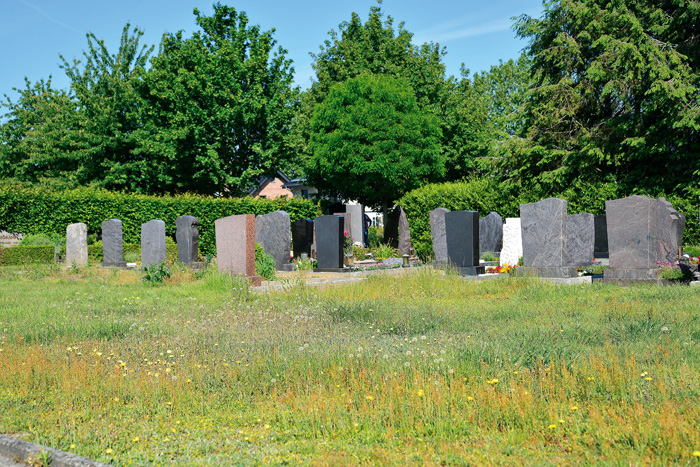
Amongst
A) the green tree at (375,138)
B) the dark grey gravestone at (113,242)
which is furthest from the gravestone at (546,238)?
the green tree at (375,138)

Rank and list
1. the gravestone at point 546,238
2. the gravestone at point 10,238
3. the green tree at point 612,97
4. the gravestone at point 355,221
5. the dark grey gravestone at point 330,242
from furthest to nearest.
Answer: the gravestone at point 355,221 < the gravestone at point 10,238 < the green tree at point 612,97 < the dark grey gravestone at point 330,242 < the gravestone at point 546,238

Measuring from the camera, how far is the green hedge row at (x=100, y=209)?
85.4 feet

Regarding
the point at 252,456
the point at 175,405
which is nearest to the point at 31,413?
the point at 175,405

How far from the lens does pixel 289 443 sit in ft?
12.6

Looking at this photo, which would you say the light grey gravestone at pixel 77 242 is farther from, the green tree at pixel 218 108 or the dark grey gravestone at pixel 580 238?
the dark grey gravestone at pixel 580 238

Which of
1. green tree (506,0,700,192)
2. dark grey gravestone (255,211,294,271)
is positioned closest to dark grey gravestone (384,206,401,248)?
green tree (506,0,700,192)

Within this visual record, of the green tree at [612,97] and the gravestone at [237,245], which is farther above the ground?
the green tree at [612,97]

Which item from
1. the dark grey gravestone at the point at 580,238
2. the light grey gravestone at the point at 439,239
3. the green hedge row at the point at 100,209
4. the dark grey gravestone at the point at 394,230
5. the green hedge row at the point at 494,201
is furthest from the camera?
the dark grey gravestone at the point at 394,230

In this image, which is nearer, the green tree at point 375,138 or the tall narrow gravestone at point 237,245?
the tall narrow gravestone at point 237,245

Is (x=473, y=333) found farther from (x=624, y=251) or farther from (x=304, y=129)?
(x=304, y=129)

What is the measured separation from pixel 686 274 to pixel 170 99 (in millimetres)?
28587

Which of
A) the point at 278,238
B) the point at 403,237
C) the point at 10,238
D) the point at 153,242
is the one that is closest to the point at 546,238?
the point at 278,238

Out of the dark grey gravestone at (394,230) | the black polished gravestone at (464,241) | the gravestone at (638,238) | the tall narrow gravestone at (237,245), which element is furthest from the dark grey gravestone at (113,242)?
the gravestone at (638,238)

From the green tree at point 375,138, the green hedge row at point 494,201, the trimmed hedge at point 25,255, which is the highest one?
the green tree at point 375,138
